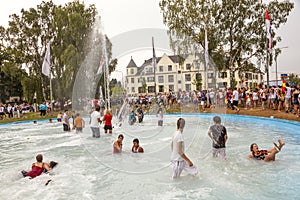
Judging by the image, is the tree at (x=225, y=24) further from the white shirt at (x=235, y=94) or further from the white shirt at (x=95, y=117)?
the white shirt at (x=95, y=117)

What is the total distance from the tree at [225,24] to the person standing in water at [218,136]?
19648 mm

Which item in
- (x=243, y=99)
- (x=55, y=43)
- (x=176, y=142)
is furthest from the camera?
(x=55, y=43)

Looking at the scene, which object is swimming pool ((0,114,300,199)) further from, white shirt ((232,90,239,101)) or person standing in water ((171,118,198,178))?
white shirt ((232,90,239,101))

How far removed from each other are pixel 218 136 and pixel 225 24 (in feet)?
74.0

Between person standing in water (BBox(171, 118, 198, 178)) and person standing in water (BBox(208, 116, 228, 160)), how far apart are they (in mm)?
1851

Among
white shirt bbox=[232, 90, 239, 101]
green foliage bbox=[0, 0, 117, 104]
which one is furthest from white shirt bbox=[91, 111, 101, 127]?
green foliage bbox=[0, 0, 117, 104]

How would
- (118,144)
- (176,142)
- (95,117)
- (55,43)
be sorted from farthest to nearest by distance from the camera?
(55,43), (95,117), (118,144), (176,142)

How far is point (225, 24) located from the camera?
88.5ft

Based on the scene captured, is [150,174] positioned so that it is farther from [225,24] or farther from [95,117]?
[225,24]

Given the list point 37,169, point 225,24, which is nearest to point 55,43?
point 225,24

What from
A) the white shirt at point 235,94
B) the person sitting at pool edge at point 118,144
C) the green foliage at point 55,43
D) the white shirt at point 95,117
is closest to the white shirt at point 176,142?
the person sitting at pool edge at point 118,144

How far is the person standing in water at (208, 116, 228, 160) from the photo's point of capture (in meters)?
7.31

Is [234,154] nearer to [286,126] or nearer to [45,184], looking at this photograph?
[45,184]

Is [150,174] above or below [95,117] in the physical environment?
below
